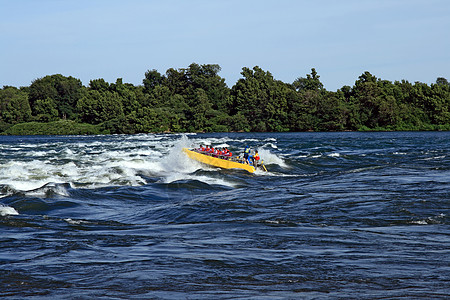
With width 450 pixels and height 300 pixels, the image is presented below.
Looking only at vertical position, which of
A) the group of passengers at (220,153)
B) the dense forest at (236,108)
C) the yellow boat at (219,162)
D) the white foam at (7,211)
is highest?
the dense forest at (236,108)

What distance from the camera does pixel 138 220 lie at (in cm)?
1686

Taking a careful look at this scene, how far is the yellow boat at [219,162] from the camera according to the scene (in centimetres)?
3244

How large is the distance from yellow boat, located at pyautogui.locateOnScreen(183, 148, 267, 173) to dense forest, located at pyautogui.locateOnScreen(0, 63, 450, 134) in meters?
91.4

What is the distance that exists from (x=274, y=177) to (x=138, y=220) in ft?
49.2

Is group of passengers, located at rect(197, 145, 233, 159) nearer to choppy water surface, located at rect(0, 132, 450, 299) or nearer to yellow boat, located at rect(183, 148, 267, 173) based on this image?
yellow boat, located at rect(183, 148, 267, 173)

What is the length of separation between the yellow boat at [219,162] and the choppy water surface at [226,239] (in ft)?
16.8

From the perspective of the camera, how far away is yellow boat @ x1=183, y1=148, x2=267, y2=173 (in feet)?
106

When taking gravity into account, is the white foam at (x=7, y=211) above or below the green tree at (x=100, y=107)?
below

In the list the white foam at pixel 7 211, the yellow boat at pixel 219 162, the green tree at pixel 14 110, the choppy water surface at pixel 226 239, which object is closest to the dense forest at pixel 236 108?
the green tree at pixel 14 110

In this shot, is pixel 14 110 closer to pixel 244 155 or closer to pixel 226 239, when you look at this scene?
pixel 244 155

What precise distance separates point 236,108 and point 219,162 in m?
111

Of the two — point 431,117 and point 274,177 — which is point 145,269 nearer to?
point 274,177

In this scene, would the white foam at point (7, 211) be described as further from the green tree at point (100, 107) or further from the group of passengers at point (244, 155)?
the green tree at point (100, 107)

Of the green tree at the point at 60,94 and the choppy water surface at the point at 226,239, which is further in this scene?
the green tree at the point at 60,94
